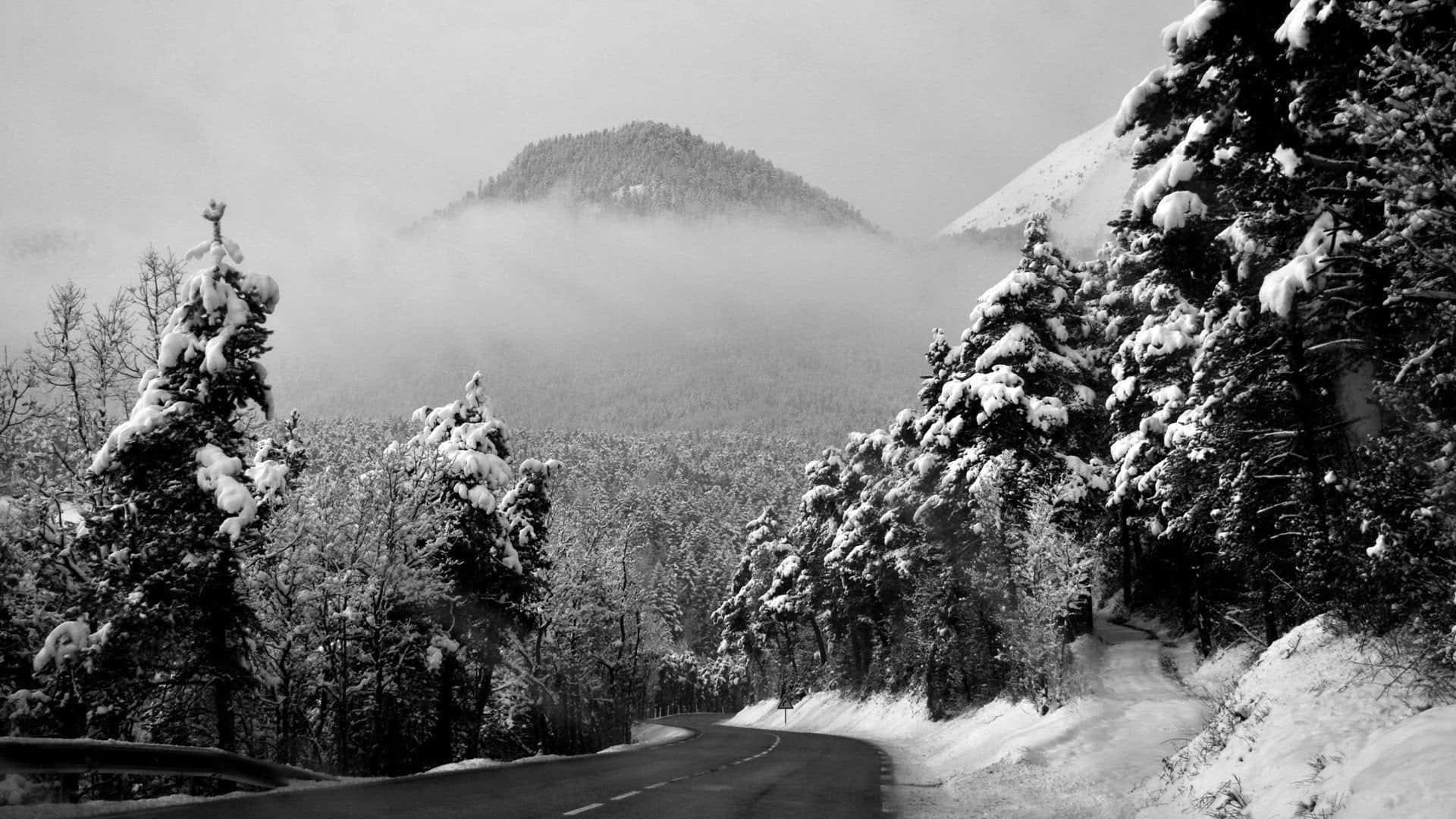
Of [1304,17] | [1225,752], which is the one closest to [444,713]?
[1225,752]

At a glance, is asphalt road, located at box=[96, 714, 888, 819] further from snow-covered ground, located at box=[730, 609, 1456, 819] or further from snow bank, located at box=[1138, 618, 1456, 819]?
snow bank, located at box=[1138, 618, 1456, 819]

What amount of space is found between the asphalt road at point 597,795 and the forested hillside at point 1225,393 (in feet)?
21.7

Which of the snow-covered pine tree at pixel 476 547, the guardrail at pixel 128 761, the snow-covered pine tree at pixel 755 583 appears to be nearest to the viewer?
the guardrail at pixel 128 761

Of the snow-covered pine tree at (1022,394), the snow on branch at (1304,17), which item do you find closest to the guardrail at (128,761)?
the snow on branch at (1304,17)

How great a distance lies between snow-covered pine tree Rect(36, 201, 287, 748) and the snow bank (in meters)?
18.5

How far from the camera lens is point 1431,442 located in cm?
943

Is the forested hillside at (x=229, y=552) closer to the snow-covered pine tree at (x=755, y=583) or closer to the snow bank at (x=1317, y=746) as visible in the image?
the snow bank at (x=1317, y=746)

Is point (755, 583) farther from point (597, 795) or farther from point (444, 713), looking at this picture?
point (597, 795)

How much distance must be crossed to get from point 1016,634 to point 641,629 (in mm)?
42357

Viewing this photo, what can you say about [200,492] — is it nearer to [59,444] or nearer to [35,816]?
[59,444]

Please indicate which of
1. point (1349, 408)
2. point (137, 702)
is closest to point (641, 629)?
point (137, 702)

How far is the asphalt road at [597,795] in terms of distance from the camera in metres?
11.4

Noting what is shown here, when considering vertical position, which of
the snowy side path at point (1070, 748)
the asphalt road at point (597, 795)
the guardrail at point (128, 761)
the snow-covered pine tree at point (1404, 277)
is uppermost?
the snow-covered pine tree at point (1404, 277)

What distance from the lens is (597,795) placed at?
14.2 meters
